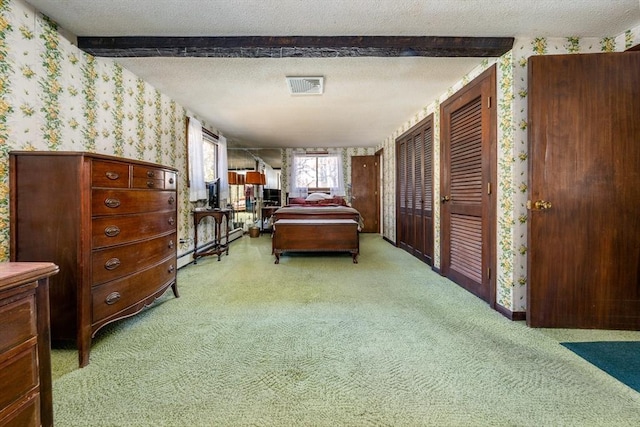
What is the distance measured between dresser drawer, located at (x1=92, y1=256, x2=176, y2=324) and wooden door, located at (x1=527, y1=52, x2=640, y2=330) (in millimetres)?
2814

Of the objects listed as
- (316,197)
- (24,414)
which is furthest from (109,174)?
(316,197)

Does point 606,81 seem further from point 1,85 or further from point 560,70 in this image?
point 1,85

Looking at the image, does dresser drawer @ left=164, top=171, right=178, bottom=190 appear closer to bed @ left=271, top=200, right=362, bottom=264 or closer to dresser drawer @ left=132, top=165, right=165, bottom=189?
dresser drawer @ left=132, top=165, right=165, bottom=189

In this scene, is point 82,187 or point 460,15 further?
point 460,15

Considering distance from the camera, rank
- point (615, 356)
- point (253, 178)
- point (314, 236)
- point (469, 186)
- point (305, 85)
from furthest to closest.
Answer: point (253, 178) → point (314, 236) → point (305, 85) → point (469, 186) → point (615, 356)

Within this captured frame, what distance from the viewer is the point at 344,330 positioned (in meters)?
2.02

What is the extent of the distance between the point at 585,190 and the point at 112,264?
3.22 m

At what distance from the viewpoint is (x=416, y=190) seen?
444 centimetres

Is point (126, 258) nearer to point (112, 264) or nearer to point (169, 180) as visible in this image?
point (112, 264)

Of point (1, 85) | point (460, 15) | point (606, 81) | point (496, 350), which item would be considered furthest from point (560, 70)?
point (1, 85)

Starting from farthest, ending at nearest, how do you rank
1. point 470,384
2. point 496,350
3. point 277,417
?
point 496,350
point 470,384
point 277,417

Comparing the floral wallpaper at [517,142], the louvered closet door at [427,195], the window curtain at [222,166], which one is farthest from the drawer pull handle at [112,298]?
the window curtain at [222,166]

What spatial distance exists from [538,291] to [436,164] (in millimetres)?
1981

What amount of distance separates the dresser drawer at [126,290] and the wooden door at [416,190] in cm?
318
